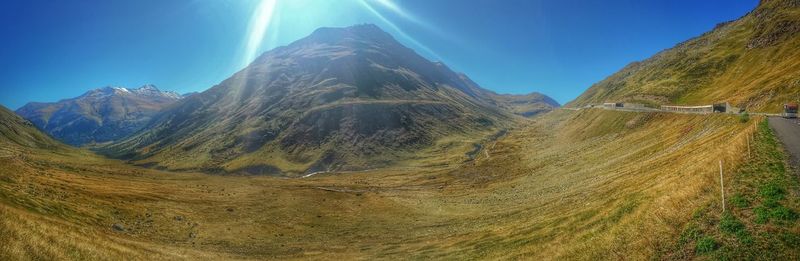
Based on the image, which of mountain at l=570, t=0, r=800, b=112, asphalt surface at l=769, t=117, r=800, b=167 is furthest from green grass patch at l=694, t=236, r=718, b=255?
mountain at l=570, t=0, r=800, b=112

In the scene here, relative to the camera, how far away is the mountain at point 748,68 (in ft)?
266

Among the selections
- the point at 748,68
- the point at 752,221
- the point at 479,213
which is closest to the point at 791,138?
the point at 752,221

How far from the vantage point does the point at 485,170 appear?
119938mm

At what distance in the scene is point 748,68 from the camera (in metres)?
123

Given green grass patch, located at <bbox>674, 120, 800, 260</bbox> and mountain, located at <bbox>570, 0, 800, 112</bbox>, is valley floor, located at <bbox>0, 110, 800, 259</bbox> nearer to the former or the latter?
green grass patch, located at <bbox>674, 120, 800, 260</bbox>

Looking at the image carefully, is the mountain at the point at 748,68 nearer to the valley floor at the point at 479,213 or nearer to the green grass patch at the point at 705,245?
the valley floor at the point at 479,213

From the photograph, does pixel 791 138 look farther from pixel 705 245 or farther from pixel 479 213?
pixel 479 213

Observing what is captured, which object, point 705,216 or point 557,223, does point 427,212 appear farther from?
point 705,216

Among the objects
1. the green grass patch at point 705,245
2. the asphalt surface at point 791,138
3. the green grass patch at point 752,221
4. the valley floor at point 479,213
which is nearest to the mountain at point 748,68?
the valley floor at point 479,213

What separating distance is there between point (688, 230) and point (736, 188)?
185 inches

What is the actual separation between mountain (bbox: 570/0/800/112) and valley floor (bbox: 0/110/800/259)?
18655 mm

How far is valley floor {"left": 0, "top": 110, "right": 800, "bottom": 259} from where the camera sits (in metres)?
23.3

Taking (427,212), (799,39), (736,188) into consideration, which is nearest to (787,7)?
(799,39)

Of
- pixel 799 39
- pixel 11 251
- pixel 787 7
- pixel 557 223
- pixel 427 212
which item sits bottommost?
pixel 427 212
